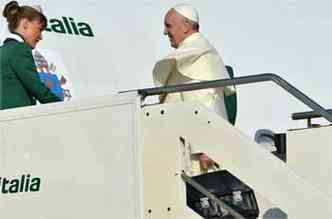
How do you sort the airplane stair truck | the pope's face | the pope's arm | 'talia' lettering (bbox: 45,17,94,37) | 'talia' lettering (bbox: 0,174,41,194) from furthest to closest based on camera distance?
1. 'talia' lettering (bbox: 45,17,94,37)
2. the pope's face
3. the pope's arm
4. 'talia' lettering (bbox: 0,174,41,194)
5. the airplane stair truck

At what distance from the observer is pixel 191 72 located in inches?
226

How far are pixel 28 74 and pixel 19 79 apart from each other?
8 centimetres

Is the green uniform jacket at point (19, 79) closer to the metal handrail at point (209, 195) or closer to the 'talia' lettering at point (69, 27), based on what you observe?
the 'talia' lettering at point (69, 27)

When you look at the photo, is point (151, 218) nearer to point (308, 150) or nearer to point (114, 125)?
point (114, 125)

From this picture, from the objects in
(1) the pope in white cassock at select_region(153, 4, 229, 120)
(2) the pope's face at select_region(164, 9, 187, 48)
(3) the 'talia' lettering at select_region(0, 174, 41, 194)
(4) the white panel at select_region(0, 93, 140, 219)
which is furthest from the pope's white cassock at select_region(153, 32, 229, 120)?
(3) the 'talia' lettering at select_region(0, 174, 41, 194)

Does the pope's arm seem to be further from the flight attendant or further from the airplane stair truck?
the airplane stair truck

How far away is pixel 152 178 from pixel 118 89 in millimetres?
1996

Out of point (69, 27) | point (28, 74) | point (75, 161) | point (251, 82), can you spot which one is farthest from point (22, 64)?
point (251, 82)

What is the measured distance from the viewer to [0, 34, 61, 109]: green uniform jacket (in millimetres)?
5672

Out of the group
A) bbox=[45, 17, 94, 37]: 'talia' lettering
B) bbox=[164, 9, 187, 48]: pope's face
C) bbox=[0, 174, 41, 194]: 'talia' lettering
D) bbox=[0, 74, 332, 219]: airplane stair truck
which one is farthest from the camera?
bbox=[45, 17, 94, 37]: 'talia' lettering

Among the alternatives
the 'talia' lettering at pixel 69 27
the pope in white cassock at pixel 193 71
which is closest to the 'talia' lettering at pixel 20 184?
the pope in white cassock at pixel 193 71

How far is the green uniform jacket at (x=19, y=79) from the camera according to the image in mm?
5672

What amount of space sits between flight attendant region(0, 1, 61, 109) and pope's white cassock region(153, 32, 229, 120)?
1.97 feet

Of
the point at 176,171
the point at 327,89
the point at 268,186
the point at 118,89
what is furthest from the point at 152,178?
the point at 327,89
